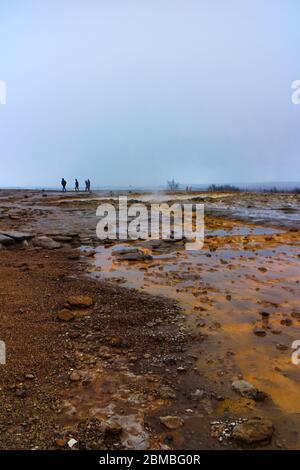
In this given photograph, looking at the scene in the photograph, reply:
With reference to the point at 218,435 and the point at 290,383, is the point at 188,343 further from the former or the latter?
the point at 218,435

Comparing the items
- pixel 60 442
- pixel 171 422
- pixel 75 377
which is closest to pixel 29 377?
pixel 75 377

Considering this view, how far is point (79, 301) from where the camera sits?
5.95 m

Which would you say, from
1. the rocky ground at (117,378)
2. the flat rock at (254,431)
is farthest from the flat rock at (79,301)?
the flat rock at (254,431)

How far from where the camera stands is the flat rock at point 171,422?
317cm

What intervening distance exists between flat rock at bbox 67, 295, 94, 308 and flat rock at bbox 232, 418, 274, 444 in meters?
3.42

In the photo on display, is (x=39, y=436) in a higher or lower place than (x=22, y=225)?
lower

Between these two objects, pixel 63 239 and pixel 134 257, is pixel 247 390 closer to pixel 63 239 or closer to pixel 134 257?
pixel 134 257

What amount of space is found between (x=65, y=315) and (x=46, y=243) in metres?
6.02

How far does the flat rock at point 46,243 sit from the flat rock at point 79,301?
5.02 m

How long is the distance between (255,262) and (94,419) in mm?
7006

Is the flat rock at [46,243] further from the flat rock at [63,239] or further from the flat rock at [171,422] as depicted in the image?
the flat rock at [171,422]

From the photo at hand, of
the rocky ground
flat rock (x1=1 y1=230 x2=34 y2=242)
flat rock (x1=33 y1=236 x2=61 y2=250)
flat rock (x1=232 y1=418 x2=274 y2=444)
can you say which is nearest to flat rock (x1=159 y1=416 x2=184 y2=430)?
the rocky ground
